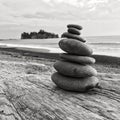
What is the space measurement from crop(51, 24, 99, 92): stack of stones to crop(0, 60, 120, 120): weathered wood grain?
0.89ft

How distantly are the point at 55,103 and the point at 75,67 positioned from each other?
1.39 metres

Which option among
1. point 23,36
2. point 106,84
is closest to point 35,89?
point 106,84

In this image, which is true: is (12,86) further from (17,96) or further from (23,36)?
(23,36)

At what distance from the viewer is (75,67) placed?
6.18m

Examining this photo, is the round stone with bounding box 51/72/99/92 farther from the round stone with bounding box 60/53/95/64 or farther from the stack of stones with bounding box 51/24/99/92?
the round stone with bounding box 60/53/95/64

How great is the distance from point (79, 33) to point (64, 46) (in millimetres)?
740

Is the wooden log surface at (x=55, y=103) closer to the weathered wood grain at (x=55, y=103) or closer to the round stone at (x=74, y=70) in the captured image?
the weathered wood grain at (x=55, y=103)

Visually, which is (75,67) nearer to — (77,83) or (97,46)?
(77,83)

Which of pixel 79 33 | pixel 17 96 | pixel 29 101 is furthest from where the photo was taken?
pixel 79 33

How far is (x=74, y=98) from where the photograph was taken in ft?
18.9

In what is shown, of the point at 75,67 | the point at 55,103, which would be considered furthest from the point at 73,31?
the point at 55,103

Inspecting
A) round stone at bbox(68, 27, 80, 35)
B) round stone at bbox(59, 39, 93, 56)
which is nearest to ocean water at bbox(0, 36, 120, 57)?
round stone at bbox(68, 27, 80, 35)

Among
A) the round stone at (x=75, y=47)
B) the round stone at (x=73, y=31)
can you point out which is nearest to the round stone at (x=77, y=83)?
the round stone at (x=75, y=47)

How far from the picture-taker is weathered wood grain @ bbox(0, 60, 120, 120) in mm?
4641
